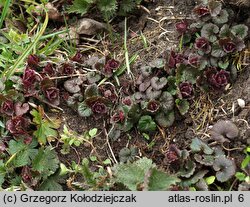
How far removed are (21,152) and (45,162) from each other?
0.16 m

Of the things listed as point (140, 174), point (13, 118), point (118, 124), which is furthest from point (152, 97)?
point (13, 118)

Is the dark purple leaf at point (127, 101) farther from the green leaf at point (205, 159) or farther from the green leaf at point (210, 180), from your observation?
the green leaf at point (210, 180)

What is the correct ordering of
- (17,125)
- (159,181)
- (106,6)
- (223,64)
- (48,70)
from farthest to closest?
(106,6) < (48,70) < (223,64) < (17,125) < (159,181)

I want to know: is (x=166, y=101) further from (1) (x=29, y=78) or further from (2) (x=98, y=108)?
(1) (x=29, y=78)

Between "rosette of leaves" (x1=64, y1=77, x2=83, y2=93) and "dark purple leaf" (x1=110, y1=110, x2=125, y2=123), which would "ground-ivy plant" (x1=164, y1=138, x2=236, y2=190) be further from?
"rosette of leaves" (x1=64, y1=77, x2=83, y2=93)

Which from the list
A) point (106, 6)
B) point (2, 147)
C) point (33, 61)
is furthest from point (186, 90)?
point (2, 147)

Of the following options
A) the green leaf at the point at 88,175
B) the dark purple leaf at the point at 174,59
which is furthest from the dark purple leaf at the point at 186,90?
the green leaf at the point at 88,175

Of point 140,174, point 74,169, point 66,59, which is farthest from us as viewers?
point 66,59

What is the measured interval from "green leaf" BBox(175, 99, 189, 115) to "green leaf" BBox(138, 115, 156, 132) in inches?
6.7

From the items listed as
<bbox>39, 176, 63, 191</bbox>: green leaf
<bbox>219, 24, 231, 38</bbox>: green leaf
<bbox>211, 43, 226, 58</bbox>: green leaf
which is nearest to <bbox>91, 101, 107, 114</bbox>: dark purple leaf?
<bbox>39, 176, 63, 191</bbox>: green leaf

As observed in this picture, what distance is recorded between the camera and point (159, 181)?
2592 millimetres

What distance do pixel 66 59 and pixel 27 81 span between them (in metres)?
0.37

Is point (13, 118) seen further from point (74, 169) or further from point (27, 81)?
point (74, 169)

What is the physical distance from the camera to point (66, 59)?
134 inches
